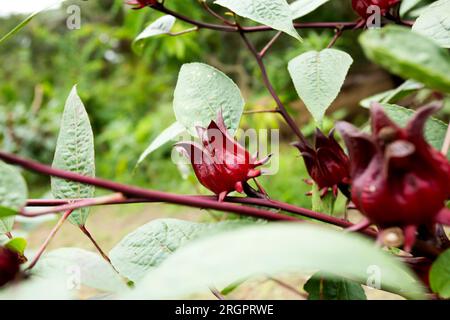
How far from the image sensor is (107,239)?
4.66 ft

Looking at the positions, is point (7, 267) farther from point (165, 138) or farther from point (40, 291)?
point (165, 138)

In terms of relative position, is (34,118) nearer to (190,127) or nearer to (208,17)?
(208,17)

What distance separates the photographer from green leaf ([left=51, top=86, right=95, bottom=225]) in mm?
271

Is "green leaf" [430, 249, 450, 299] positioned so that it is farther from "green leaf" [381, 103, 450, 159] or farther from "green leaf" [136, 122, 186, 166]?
"green leaf" [136, 122, 186, 166]

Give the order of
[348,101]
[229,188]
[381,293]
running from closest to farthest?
[229,188]
[381,293]
[348,101]

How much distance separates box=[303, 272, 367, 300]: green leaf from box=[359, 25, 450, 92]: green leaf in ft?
0.51

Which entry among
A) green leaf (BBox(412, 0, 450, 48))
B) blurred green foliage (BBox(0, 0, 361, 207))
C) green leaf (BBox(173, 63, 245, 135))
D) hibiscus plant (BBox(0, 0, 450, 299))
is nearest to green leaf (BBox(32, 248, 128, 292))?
hibiscus plant (BBox(0, 0, 450, 299))

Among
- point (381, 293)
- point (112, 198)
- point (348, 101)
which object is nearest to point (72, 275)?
point (112, 198)

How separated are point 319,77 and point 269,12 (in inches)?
2.1

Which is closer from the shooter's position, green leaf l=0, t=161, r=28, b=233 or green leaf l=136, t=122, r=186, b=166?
green leaf l=0, t=161, r=28, b=233

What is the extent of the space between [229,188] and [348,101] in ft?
7.79

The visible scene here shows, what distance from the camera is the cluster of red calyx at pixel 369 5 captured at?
1.15 ft

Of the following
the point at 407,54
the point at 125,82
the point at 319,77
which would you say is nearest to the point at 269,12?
the point at 319,77

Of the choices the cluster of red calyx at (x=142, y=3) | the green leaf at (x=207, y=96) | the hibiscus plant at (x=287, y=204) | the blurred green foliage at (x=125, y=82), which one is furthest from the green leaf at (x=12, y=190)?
the blurred green foliage at (x=125, y=82)
